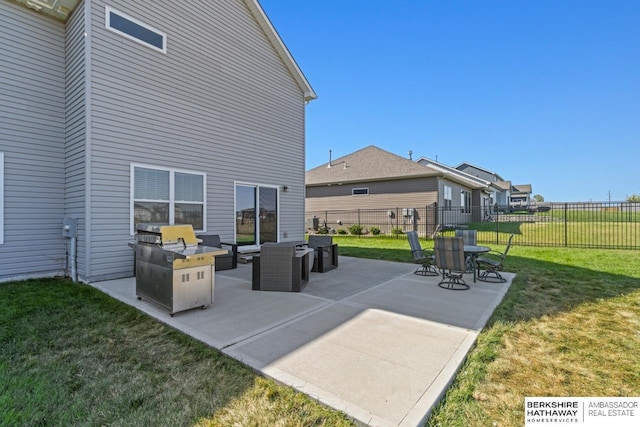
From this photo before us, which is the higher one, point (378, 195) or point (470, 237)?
point (378, 195)

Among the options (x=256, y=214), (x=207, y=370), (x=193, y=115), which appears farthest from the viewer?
(x=256, y=214)

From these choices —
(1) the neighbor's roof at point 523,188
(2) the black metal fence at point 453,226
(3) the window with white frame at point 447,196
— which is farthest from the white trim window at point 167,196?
(1) the neighbor's roof at point 523,188

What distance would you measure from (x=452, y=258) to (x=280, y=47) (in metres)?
8.35

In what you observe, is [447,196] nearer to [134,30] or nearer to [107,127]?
[134,30]

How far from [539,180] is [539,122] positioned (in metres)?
46.3

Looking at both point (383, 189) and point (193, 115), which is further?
point (383, 189)

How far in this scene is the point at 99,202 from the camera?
5742 mm

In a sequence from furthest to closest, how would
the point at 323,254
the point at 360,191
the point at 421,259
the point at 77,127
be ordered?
the point at 360,191, the point at 323,254, the point at 421,259, the point at 77,127

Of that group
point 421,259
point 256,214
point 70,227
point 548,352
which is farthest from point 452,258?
point 70,227

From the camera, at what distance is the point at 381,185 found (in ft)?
60.9

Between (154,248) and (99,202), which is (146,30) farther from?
(154,248)

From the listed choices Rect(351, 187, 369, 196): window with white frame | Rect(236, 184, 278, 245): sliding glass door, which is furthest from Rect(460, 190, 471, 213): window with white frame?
Rect(236, 184, 278, 245): sliding glass door

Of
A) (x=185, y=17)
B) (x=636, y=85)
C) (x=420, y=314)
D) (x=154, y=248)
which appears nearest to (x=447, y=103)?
(x=636, y=85)

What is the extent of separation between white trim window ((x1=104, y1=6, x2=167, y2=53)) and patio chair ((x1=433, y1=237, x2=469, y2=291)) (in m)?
7.57
